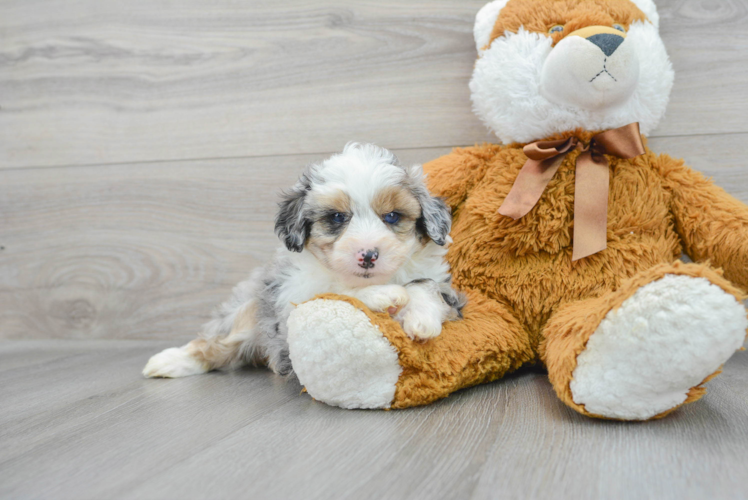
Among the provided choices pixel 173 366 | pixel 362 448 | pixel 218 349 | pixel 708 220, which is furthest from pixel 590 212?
pixel 173 366

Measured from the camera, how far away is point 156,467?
105 cm

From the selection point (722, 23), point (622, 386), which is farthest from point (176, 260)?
point (722, 23)

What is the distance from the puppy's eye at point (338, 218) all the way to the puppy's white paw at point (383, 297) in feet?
0.59

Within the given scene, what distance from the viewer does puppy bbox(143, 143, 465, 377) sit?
52.7 inches

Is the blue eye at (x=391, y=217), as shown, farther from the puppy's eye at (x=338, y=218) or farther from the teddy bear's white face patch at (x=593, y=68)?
the teddy bear's white face patch at (x=593, y=68)

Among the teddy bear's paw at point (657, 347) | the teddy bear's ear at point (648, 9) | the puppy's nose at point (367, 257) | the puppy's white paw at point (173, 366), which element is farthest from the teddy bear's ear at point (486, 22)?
the puppy's white paw at point (173, 366)

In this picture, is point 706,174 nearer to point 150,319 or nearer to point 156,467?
point 156,467

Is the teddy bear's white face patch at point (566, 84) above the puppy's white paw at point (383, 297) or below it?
above

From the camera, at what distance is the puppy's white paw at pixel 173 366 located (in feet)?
5.96

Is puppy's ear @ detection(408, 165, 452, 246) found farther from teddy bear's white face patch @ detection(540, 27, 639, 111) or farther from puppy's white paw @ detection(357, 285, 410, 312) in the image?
teddy bear's white face patch @ detection(540, 27, 639, 111)

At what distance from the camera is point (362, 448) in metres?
1.09

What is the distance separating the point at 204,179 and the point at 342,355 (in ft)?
4.52

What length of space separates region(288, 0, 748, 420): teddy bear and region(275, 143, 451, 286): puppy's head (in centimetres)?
12

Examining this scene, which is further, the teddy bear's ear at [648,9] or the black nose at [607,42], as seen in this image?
the teddy bear's ear at [648,9]
